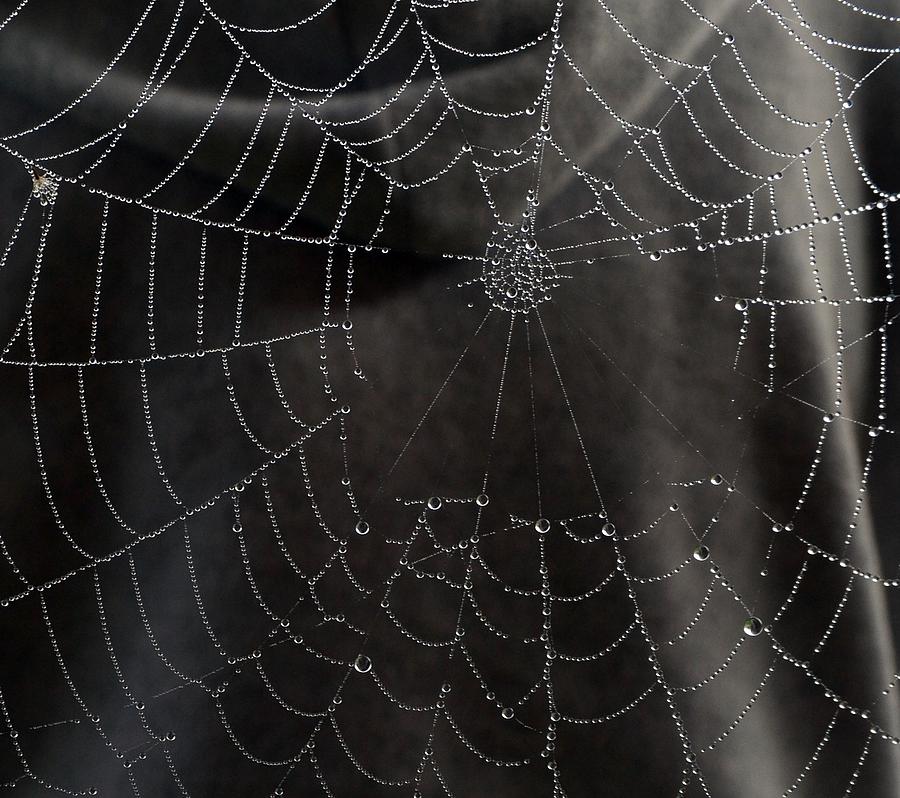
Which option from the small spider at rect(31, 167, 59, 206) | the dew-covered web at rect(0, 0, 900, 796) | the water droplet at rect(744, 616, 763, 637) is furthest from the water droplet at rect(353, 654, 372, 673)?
the small spider at rect(31, 167, 59, 206)

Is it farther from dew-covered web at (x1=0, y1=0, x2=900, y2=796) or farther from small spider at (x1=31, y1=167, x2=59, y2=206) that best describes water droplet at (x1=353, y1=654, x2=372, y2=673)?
small spider at (x1=31, y1=167, x2=59, y2=206)

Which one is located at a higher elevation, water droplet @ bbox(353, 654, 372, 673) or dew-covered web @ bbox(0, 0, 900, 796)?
dew-covered web @ bbox(0, 0, 900, 796)

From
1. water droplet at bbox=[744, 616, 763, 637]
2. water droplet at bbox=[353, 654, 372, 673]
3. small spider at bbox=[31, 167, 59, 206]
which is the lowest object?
water droplet at bbox=[353, 654, 372, 673]

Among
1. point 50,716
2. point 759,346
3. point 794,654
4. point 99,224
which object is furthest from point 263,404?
point 794,654

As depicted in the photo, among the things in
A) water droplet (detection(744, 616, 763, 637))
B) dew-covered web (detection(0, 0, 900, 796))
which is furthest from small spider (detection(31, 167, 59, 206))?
water droplet (detection(744, 616, 763, 637))

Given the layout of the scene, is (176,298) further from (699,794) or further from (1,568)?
(699,794)

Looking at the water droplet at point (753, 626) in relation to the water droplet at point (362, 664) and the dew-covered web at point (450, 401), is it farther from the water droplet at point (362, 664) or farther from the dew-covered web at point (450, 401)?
the water droplet at point (362, 664)

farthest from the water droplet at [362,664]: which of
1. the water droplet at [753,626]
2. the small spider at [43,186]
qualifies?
the small spider at [43,186]

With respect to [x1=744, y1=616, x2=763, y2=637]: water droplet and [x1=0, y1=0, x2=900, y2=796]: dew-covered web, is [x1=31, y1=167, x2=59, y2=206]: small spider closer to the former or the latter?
[x1=0, y1=0, x2=900, y2=796]: dew-covered web
